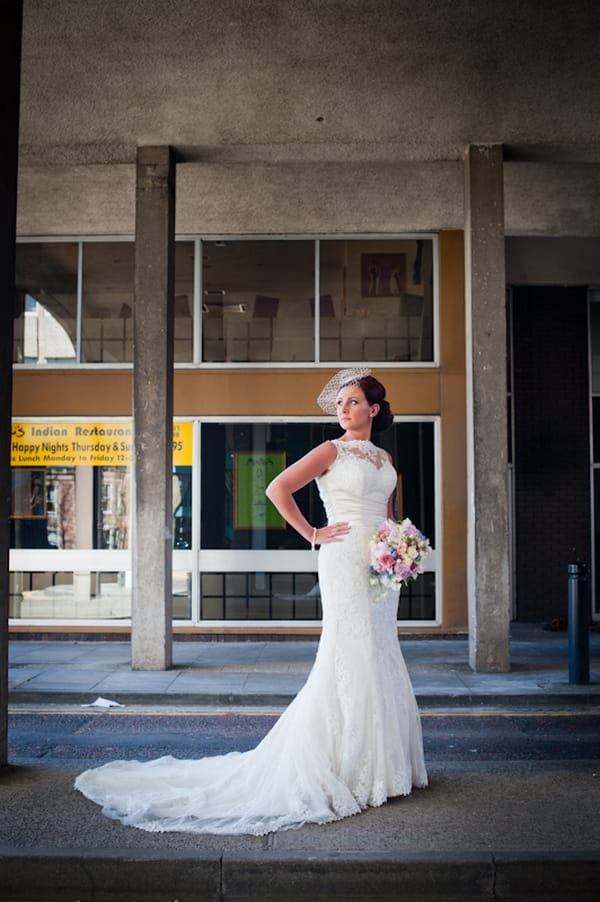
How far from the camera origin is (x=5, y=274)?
602cm

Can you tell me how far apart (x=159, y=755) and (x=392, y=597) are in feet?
8.13

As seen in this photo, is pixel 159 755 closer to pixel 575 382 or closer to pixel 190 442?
pixel 190 442

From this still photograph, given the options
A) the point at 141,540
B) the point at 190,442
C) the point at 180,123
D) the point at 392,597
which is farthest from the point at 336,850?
the point at 190,442

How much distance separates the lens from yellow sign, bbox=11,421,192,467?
45.9ft

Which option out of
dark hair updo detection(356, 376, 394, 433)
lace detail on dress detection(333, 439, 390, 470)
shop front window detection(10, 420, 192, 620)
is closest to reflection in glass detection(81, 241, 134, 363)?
shop front window detection(10, 420, 192, 620)

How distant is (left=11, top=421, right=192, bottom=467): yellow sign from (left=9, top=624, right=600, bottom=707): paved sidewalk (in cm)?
268

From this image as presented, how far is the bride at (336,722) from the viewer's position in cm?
521

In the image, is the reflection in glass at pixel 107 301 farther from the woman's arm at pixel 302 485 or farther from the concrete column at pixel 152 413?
the woman's arm at pixel 302 485

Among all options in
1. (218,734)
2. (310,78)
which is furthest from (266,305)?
(218,734)

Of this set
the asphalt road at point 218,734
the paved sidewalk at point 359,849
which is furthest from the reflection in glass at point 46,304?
the paved sidewalk at point 359,849

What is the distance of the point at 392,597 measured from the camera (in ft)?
19.1

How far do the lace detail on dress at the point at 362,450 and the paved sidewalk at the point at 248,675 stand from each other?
417 centimetres

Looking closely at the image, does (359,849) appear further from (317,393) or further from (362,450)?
(317,393)

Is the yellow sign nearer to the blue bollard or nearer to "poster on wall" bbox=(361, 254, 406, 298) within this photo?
"poster on wall" bbox=(361, 254, 406, 298)
